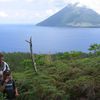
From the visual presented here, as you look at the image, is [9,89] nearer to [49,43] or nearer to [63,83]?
[63,83]

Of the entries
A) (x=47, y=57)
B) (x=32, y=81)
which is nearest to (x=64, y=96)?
(x=32, y=81)

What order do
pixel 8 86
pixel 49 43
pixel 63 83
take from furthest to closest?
pixel 49 43 < pixel 63 83 < pixel 8 86

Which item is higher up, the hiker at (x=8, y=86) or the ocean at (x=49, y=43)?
the hiker at (x=8, y=86)

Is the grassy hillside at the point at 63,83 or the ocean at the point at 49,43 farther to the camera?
the ocean at the point at 49,43

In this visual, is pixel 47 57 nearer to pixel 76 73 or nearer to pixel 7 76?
pixel 76 73

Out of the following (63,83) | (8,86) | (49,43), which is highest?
(8,86)

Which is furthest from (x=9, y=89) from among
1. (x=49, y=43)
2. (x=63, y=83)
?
(x=49, y=43)

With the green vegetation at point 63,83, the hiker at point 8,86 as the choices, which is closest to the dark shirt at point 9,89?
the hiker at point 8,86

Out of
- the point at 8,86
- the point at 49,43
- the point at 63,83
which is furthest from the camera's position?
the point at 49,43

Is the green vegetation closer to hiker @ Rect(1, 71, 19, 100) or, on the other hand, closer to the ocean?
hiker @ Rect(1, 71, 19, 100)

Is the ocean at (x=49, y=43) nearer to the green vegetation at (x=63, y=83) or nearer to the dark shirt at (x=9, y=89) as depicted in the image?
the green vegetation at (x=63, y=83)

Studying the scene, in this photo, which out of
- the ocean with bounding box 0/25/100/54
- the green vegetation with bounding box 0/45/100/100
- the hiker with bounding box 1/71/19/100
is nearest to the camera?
the hiker with bounding box 1/71/19/100

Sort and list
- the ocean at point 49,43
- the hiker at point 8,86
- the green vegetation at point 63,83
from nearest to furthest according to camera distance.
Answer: the hiker at point 8,86 < the green vegetation at point 63,83 < the ocean at point 49,43

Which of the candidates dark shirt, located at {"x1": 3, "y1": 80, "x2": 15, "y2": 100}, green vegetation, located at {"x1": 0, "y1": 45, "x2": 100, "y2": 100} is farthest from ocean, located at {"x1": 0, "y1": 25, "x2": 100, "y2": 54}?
dark shirt, located at {"x1": 3, "y1": 80, "x2": 15, "y2": 100}
